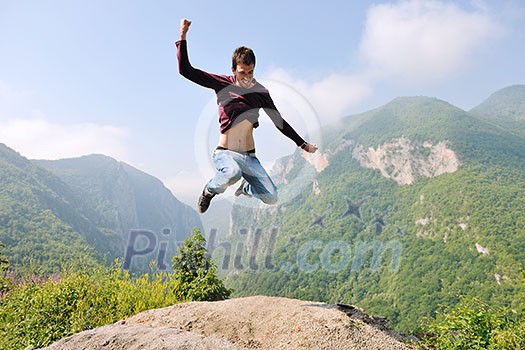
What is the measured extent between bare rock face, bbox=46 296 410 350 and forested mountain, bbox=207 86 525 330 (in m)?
33.9

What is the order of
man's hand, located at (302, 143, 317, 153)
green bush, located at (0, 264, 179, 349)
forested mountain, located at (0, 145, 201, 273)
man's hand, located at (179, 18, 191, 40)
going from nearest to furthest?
man's hand, located at (179, 18, 191, 40), man's hand, located at (302, 143, 317, 153), green bush, located at (0, 264, 179, 349), forested mountain, located at (0, 145, 201, 273)

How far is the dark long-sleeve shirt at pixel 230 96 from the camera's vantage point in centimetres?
432

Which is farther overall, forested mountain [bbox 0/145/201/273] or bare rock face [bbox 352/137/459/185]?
bare rock face [bbox 352/137/459/185]

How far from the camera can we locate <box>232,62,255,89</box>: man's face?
4.26 metres

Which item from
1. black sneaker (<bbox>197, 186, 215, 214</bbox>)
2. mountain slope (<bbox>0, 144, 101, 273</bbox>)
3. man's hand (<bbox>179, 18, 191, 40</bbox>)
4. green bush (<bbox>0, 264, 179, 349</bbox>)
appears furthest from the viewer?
mountain slope (<bbox>0, 144, 101, 273</bbox>)

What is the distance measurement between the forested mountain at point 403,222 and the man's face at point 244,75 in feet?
116

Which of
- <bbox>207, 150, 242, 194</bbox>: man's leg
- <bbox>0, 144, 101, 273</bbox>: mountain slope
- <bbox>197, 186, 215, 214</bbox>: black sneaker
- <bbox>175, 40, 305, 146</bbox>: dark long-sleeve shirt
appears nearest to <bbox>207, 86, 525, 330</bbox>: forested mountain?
<bbox>0, 144, 101, 273</bbox>: mountain slope

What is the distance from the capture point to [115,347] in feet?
12.6

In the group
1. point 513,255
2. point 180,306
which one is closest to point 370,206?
point 513,255

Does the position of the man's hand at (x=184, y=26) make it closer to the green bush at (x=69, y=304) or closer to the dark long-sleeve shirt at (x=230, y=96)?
the dark long-sleeve shirt at (x=230, y=96)

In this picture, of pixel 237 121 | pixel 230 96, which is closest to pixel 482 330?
pixel 237 121

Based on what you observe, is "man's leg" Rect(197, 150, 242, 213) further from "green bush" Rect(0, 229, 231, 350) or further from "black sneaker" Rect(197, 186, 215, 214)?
"green bush" Rect(0, 229, 231, 350)

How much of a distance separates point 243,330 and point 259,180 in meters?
1.82

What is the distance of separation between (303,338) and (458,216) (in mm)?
92593
